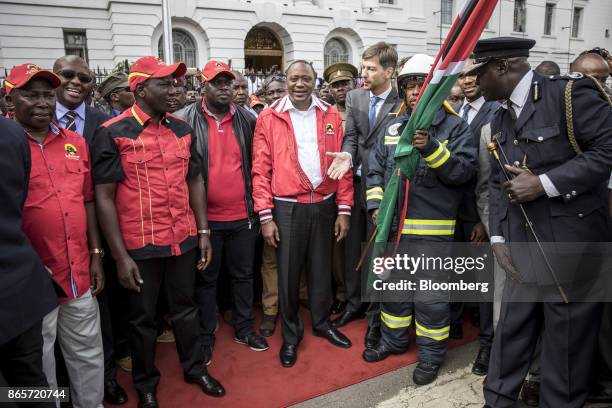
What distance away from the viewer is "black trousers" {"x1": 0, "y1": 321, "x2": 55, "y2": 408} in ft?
6.29

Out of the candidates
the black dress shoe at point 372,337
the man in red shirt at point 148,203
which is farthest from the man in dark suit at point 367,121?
the man in red shirt at point 148,203

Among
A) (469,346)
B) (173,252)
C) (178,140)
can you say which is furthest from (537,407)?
(178,140)

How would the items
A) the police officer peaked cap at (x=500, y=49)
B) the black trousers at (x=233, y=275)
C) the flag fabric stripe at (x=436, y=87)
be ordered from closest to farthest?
the flag fabric stripe at (x=436, y=87) < the police officer peaked cap at (x=500, y=49) < the black trousers at (x=233, y=275)

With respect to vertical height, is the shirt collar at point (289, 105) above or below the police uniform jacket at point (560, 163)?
above

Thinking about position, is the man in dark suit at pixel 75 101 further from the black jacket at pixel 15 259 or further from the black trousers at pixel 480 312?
the black trousers at pixel 480 312

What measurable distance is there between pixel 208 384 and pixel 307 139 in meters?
2.00

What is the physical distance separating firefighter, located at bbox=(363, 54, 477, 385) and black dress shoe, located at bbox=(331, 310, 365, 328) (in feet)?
2.74

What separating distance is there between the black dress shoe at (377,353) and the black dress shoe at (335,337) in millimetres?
211

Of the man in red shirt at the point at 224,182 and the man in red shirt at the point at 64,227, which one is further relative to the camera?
the man in red shirt at the point at 224,182

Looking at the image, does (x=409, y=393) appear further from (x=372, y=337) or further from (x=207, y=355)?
(x=207, y=355)

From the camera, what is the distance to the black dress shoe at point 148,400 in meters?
2.85

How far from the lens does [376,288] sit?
348 centimetres

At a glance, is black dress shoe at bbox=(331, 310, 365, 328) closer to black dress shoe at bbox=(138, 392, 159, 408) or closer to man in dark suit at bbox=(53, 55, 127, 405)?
black dress shoe at bbox=(138, 392, 159, 408)

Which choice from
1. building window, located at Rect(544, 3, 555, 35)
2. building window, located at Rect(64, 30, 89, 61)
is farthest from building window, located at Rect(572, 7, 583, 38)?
building window, located at Rect(64, 30, 89, 61)
